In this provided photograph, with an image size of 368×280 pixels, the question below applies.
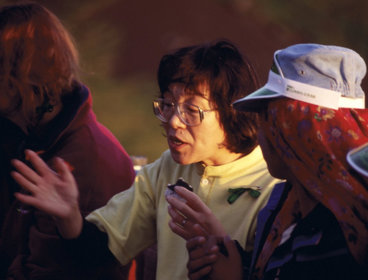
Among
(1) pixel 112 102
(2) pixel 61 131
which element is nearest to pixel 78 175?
(2) pixel 61 131

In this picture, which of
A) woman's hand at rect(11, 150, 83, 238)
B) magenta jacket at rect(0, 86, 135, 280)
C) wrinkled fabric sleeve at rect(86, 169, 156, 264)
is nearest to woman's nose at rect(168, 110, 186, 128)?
wrinkled fabric sleeve at rect(86, 169, 156, 264)

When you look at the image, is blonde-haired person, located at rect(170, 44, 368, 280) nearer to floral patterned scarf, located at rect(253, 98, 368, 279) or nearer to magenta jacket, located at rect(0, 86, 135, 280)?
floral patterned scarf, located at rect(253, 98, 368, 279)

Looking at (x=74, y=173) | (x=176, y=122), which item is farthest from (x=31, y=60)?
(x=176, y=122)

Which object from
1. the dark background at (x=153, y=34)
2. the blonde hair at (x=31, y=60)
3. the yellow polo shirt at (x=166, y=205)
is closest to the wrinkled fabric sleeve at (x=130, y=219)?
the yellow polo shirt at (x=166, y=205)

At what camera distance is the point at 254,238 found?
2258mm

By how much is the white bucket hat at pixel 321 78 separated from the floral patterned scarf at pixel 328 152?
3 cm

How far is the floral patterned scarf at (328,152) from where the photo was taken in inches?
63.1

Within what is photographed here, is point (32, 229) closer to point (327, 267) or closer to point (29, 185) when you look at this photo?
point (29, 185)

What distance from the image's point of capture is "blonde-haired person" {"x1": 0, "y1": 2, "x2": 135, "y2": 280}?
9.05ft

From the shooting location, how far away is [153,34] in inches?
270

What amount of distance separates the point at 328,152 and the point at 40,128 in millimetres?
1643

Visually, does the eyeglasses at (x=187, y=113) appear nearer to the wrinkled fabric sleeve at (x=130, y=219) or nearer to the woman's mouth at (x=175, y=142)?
the woman's mouth at (x=175, y=142)

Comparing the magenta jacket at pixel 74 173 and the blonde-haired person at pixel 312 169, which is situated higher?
the blonde-haired person at pixel 312 169

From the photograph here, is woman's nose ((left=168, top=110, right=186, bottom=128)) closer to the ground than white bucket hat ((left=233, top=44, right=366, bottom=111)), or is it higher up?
closer to the ground
